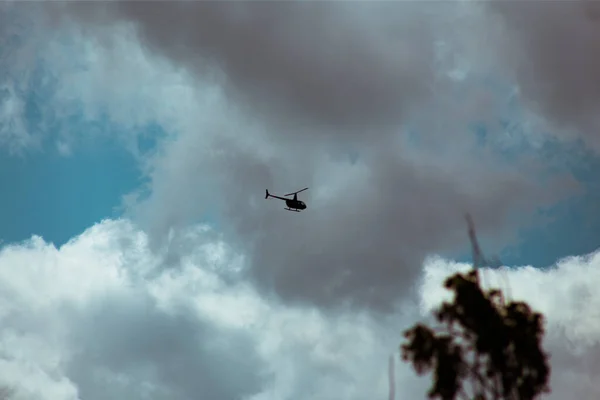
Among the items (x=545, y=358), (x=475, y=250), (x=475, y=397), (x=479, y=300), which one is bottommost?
(x=475, y=397)

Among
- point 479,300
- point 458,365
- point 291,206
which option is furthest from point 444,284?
point 291,206

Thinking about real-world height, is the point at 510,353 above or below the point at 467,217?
below

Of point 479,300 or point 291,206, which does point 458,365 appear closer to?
point 479,300

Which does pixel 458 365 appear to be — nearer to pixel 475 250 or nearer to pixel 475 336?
pixel 475 336

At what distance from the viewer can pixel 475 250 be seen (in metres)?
48.1

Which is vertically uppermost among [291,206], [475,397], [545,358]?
[291,206]

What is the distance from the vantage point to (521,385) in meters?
47.1

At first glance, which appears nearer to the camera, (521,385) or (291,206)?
(521,385)

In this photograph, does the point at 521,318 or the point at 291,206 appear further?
the point at 291,206

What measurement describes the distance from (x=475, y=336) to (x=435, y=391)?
504 cm

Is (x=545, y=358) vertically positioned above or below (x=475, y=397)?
above

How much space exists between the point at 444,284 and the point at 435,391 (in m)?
7.62

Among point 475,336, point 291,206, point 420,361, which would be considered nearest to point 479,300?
point 475,336

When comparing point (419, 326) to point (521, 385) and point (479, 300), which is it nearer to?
point (479, 300)
